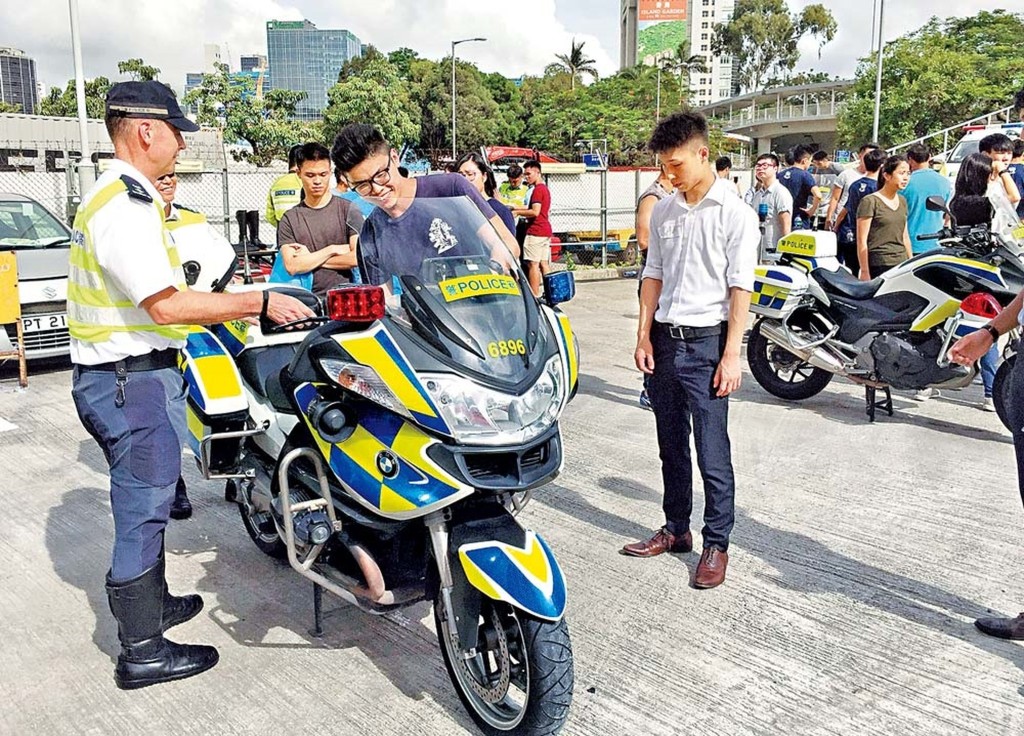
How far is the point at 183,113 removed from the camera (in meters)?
3.31

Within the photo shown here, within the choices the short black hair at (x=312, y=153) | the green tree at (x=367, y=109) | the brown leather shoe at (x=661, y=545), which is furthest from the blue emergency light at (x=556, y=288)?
the green tree at (x=367, y=109)

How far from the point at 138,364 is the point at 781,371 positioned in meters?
5.18

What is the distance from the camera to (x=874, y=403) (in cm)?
640

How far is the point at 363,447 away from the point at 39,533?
2715 millimetres

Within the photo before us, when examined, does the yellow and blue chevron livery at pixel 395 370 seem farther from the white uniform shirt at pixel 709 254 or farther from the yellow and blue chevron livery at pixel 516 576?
the white uniform shirt at pixel 709 254

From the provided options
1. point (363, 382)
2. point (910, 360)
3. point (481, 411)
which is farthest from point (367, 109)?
point (481, 411)

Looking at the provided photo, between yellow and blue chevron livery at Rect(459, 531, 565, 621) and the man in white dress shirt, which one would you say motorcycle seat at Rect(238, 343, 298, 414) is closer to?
yellow and blue chevron livery at Rect(459, 531, 565, 621)

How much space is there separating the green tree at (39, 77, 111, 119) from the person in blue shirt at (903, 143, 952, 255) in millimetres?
43999

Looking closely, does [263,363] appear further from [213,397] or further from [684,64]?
[684,64]

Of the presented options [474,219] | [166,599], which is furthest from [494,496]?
[166,599]

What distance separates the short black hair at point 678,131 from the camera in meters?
3.79

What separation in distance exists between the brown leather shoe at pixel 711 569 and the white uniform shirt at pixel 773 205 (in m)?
5.95

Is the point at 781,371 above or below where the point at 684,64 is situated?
below

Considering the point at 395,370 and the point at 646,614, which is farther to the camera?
the point at 646,614
